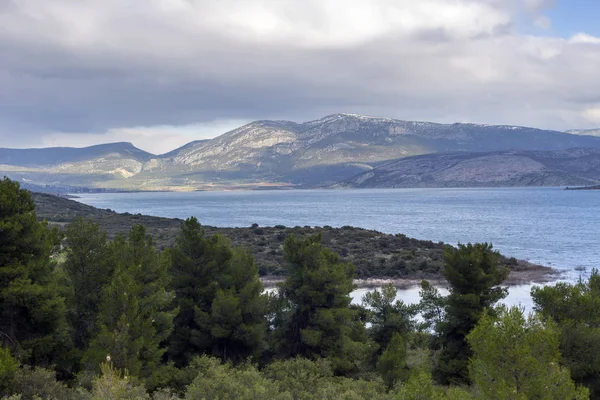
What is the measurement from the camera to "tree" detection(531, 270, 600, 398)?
805 inches

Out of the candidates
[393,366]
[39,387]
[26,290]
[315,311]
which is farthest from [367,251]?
[39,387]

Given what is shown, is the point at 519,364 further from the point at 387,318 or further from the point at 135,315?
the point at 387,318

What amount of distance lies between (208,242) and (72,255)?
21.1ft

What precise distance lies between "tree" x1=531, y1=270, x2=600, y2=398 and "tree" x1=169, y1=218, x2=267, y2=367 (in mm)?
12771

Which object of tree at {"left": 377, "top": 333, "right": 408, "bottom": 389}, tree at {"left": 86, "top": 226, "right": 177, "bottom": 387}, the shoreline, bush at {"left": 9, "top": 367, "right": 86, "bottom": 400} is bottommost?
the shoreline

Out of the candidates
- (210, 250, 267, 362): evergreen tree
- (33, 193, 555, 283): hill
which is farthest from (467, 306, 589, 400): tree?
(33, 193, 555, 283): hill

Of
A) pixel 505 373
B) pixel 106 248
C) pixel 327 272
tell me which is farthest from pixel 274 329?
pixel 505 373

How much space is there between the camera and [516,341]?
1408 cm

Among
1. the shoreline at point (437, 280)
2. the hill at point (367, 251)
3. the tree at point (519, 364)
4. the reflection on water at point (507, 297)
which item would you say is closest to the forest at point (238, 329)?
the tree at point (519, 364)

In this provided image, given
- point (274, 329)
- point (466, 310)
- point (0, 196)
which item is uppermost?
point (0, 196)

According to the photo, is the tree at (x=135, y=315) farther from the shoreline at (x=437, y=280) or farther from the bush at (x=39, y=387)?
the shoreline at (x=437, y=280)

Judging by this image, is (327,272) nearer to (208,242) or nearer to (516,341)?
(208,242)

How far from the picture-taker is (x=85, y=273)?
23.5m

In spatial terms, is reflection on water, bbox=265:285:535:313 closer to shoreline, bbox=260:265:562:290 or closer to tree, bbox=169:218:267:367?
shoreline, bbox=260:265:562:290
